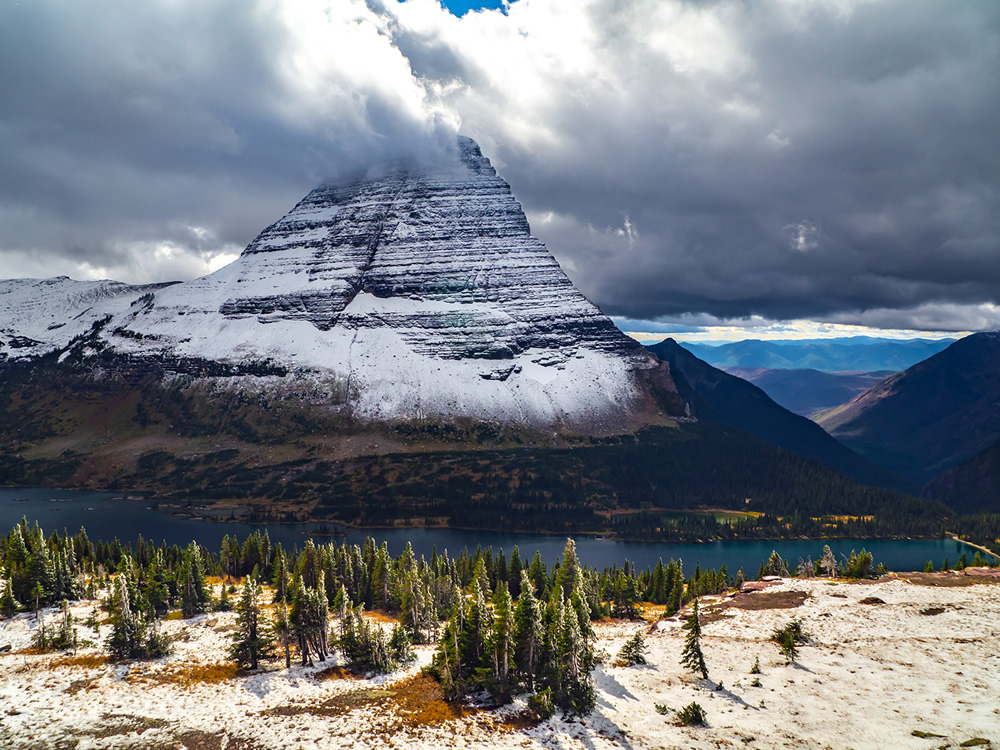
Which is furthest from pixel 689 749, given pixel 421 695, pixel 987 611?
pixel 987 611

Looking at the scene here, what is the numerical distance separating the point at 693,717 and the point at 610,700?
29.8 ft

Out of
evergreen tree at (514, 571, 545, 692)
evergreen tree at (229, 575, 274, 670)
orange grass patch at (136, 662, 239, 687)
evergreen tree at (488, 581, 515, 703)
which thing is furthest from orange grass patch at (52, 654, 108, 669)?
evergreen tree at (514, 571, 545, 692)

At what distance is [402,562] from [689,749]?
254 feet

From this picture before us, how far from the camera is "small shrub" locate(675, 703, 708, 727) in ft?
169

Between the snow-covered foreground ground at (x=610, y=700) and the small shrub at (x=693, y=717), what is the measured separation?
87 centimetres

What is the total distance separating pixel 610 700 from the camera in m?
58.0

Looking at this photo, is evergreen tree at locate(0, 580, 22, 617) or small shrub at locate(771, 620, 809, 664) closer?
small shrub at locate(771, 620, 809, 664)

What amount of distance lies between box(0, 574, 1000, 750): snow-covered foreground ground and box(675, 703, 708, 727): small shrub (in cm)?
87

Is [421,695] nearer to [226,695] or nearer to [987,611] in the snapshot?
[226,695]

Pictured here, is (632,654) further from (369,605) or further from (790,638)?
(369,605)

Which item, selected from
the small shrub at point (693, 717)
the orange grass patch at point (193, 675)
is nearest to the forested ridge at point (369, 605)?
the orange grass patch at point (193, 675)

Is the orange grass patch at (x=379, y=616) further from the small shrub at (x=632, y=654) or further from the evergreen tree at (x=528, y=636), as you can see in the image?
the small shrub at (x=632, y=654)

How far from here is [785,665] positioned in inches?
2557

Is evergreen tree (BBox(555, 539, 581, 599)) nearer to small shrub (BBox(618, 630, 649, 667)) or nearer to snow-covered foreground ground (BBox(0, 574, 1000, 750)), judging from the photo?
snow-covered foreground ground (BBox(0, 574, 1000, 750))
